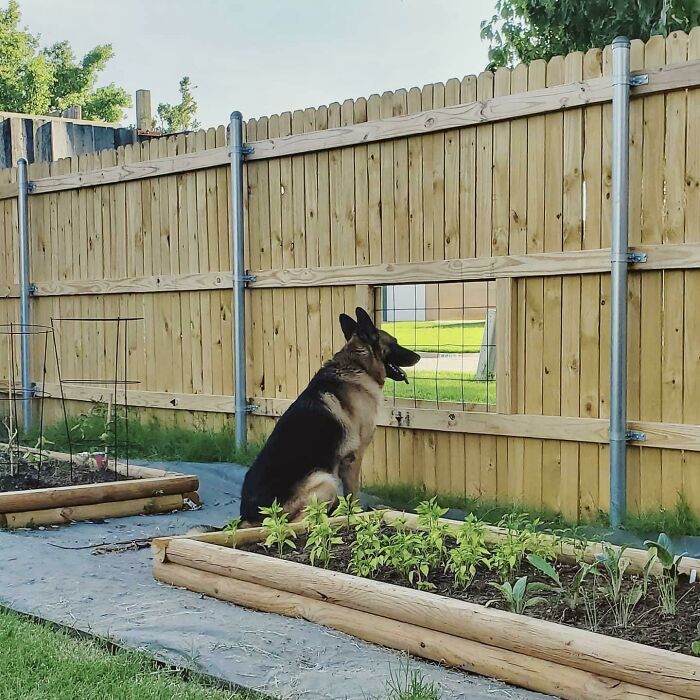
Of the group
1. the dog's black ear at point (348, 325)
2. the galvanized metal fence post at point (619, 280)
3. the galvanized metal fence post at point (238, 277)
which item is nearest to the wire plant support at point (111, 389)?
the galvanized metal fence post at point (238, 277)

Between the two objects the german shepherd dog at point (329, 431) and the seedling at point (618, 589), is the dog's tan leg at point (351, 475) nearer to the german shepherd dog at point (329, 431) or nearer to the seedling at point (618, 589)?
the german shepherd dog at point (329, 431)

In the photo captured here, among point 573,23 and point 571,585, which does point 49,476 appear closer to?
point 571,585

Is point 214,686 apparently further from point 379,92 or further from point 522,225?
point 379,92

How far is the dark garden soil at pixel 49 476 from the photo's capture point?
6590 mm

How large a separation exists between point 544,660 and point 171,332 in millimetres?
5954

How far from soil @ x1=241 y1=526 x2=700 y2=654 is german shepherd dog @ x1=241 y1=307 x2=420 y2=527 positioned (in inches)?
31.0

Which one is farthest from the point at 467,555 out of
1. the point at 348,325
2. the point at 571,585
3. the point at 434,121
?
the point at 434,121

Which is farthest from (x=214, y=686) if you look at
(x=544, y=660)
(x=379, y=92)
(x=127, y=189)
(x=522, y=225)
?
(x=127, y=189)

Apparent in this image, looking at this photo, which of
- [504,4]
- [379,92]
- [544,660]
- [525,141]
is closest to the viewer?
[544,660]

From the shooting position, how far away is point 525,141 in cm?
591

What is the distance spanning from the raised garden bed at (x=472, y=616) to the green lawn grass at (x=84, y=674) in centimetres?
72

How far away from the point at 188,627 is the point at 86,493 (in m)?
2.66

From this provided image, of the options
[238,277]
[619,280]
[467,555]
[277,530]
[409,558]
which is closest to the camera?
[467,555]

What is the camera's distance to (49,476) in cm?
696
